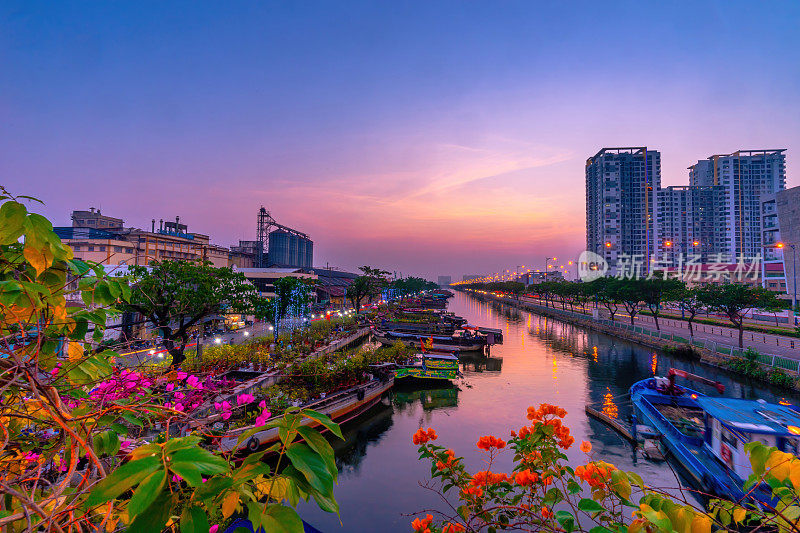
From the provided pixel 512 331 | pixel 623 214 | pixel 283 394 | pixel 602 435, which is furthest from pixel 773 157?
pixel 283 394

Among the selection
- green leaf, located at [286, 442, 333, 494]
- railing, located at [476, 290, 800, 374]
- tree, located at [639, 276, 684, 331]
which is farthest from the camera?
tree, located at [639, 276, 684, 331]

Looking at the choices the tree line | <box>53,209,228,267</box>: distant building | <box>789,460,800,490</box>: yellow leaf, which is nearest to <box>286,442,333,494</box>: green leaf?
<box>789,460,800,490</box>: yellow leaf

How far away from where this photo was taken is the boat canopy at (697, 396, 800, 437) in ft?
38.5

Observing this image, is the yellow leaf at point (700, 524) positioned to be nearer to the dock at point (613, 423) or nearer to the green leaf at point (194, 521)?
the green leaf at point (194, 521)

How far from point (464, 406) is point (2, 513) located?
23.1 meters

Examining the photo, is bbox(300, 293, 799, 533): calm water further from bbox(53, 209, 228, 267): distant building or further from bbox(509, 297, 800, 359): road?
bbox(53, 209, 228, 267): distant building

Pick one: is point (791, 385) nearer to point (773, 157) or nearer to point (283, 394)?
point (283, 394)

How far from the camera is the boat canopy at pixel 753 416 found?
11.7 m

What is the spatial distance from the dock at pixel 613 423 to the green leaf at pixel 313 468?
19625 mm

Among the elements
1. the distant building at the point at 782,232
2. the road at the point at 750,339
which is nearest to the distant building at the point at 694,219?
the distant building at the point at 782,232

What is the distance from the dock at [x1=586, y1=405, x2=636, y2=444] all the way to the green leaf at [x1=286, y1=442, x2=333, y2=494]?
773 inches

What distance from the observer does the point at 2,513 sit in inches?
72.3

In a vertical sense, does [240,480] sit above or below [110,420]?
above

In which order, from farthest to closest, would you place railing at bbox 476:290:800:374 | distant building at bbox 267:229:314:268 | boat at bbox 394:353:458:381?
distant building at bbox 267:229:314:268
boat at bbox 394:353:458:381
railing at bbox 476:290:800:374
